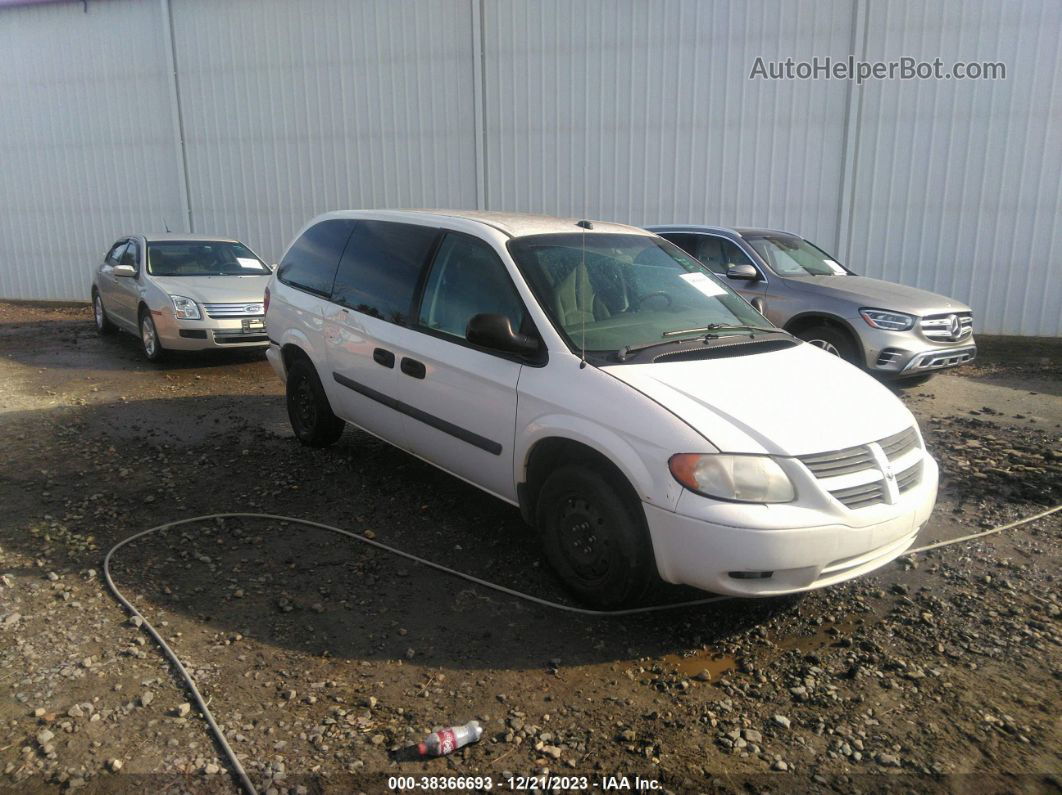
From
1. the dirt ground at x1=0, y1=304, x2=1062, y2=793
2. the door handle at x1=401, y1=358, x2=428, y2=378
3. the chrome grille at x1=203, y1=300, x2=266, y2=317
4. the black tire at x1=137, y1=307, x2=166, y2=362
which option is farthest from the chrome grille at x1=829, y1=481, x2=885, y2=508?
the black tire at x1=137, y1=307, x2=166, y2=362

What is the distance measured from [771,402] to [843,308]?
4859mm

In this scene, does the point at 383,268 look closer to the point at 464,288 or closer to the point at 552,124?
the point at 464,288

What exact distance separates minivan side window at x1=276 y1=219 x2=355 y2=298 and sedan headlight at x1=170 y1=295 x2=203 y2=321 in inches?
130

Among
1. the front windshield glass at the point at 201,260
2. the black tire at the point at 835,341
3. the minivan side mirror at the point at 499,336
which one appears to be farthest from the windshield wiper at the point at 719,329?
the front windshield glass at the point at 201,260

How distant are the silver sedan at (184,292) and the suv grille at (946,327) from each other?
269 inches

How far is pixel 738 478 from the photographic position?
3.09 m

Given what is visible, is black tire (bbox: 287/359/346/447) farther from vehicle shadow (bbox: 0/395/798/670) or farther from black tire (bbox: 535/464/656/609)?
black tire (bbox: 535/464/656/609)

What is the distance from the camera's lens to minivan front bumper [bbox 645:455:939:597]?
305 centimetres

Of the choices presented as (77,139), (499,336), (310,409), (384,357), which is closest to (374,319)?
Result: (384,357)

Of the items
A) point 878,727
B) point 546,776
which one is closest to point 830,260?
point 878,727

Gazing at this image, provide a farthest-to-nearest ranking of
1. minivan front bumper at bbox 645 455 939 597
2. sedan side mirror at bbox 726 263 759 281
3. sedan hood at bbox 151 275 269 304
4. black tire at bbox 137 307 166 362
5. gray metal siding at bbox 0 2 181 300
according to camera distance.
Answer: gray metal siding at bbox 0 2 181 300 < black tire at bbox 137 307 166 362 < sedan hood at bbox 151 275 269 304 < sedan side mirror at bbox 726 263 759 281 < minivan front bumper at bbox 645 455 939 597

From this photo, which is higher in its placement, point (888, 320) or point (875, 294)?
A: point (875, 294)

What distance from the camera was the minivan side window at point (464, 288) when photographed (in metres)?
4.09

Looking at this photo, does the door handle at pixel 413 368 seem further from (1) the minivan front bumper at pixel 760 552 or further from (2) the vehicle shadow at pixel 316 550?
(1) the minivan front bumper at pixel 760 552
